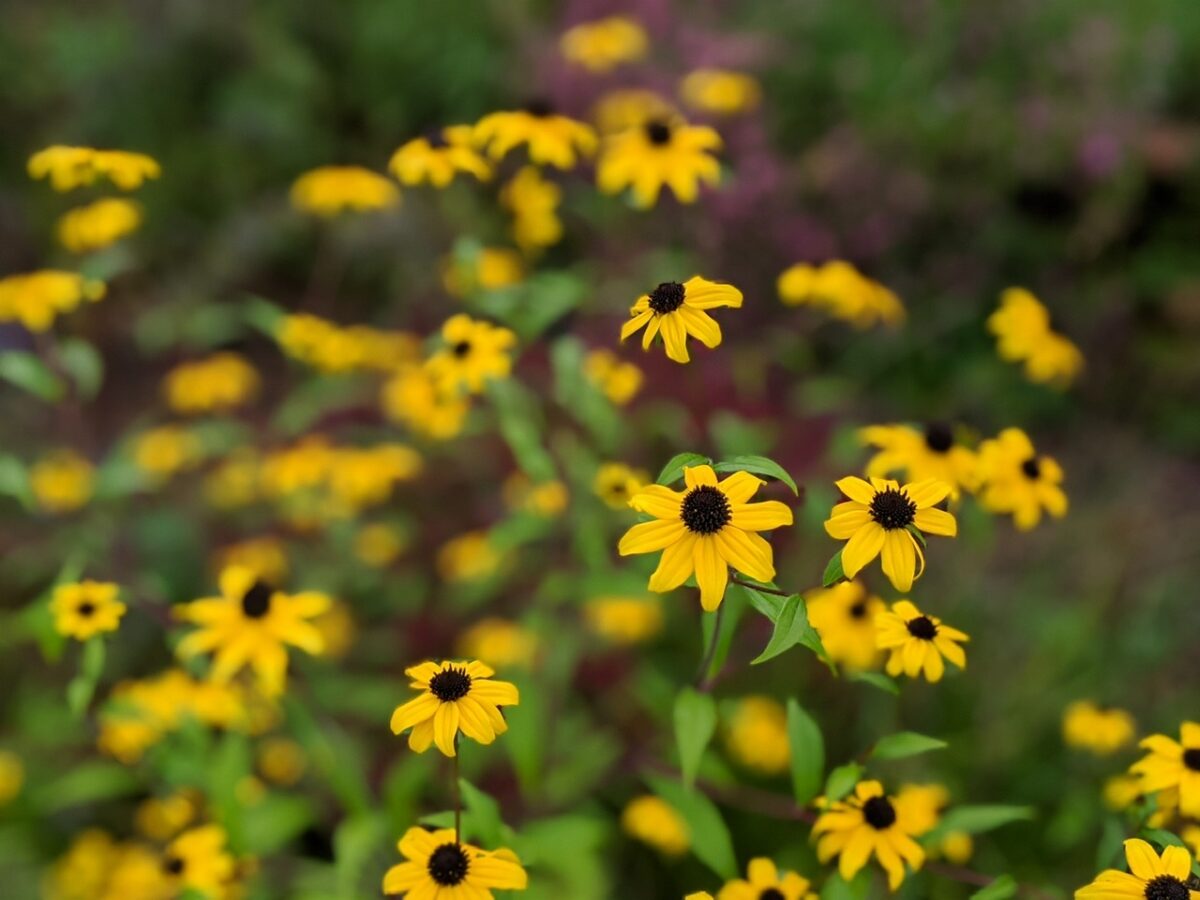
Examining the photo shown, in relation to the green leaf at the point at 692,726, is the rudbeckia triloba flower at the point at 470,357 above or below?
above

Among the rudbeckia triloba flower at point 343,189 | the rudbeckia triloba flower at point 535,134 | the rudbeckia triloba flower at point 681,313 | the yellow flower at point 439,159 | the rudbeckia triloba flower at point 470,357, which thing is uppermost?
the rudbeckia triloba flower at point 343,189

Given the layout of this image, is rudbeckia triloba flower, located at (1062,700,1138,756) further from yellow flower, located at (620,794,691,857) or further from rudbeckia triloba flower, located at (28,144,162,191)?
rudbeckia triloba flower, located at (28,144,162,191)

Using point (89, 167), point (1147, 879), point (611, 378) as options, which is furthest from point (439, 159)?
point (1147, 879)

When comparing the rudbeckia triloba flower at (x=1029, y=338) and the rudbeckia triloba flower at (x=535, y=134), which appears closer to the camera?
the rudbeckia triloba flower at (x=535, y=134)

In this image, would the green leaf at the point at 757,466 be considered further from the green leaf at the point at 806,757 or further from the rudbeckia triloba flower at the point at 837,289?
the rudbeckia triloba flower at the point at 837,289

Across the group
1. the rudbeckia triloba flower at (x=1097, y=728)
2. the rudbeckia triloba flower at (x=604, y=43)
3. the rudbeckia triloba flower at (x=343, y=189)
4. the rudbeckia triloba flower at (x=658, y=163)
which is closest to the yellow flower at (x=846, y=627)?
the rudbeckia triloba flower at (x=1097, y=728)
